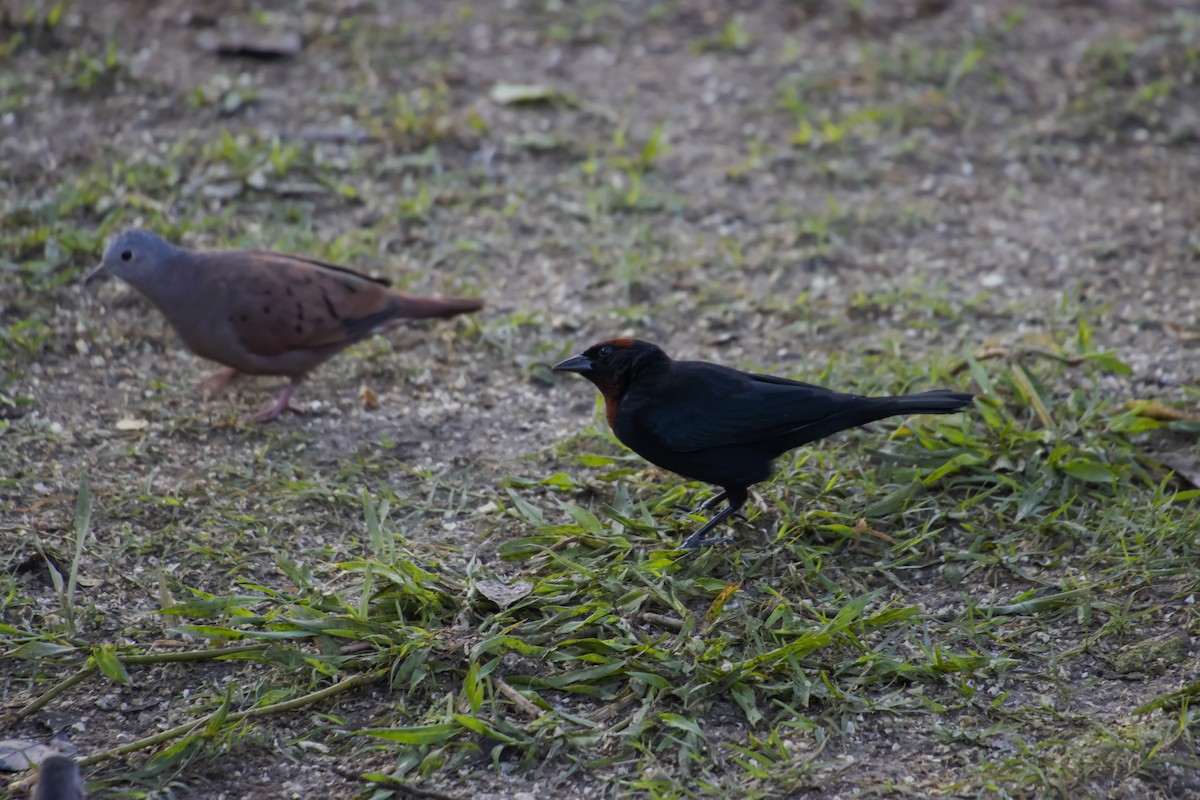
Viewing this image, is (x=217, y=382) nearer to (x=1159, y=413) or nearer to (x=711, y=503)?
(x=711, y=503)

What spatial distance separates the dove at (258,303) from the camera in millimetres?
5008

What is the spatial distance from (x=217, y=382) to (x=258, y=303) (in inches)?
21.1

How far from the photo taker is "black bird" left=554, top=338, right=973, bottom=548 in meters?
4.25

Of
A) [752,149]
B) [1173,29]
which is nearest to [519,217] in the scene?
[752,149]

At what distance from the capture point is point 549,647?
12.5ft

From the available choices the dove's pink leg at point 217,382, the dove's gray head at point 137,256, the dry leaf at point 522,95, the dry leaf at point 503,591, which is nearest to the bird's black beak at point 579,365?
the dry leaf at point 503,591

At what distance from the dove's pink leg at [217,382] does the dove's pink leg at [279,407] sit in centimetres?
26

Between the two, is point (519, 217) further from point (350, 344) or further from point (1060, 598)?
point (1060, 598)

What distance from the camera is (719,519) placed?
4395mm

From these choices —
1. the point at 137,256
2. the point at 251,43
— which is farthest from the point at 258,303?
the point at 251,43

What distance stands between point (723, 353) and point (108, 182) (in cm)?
346

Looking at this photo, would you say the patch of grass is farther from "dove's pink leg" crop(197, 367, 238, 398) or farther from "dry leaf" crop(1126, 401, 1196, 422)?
"dove's pink leg" crop(197, 367, 238, 398)

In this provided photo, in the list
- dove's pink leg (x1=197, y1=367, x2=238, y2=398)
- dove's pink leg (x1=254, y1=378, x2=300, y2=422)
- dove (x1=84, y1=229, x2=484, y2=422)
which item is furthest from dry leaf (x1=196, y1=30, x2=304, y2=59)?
dove's pink leg (x1=254, y1=378, x2=300, y2=422)

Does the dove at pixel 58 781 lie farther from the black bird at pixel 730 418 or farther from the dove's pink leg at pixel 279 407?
the dove's pink leg at pixel 279 407
